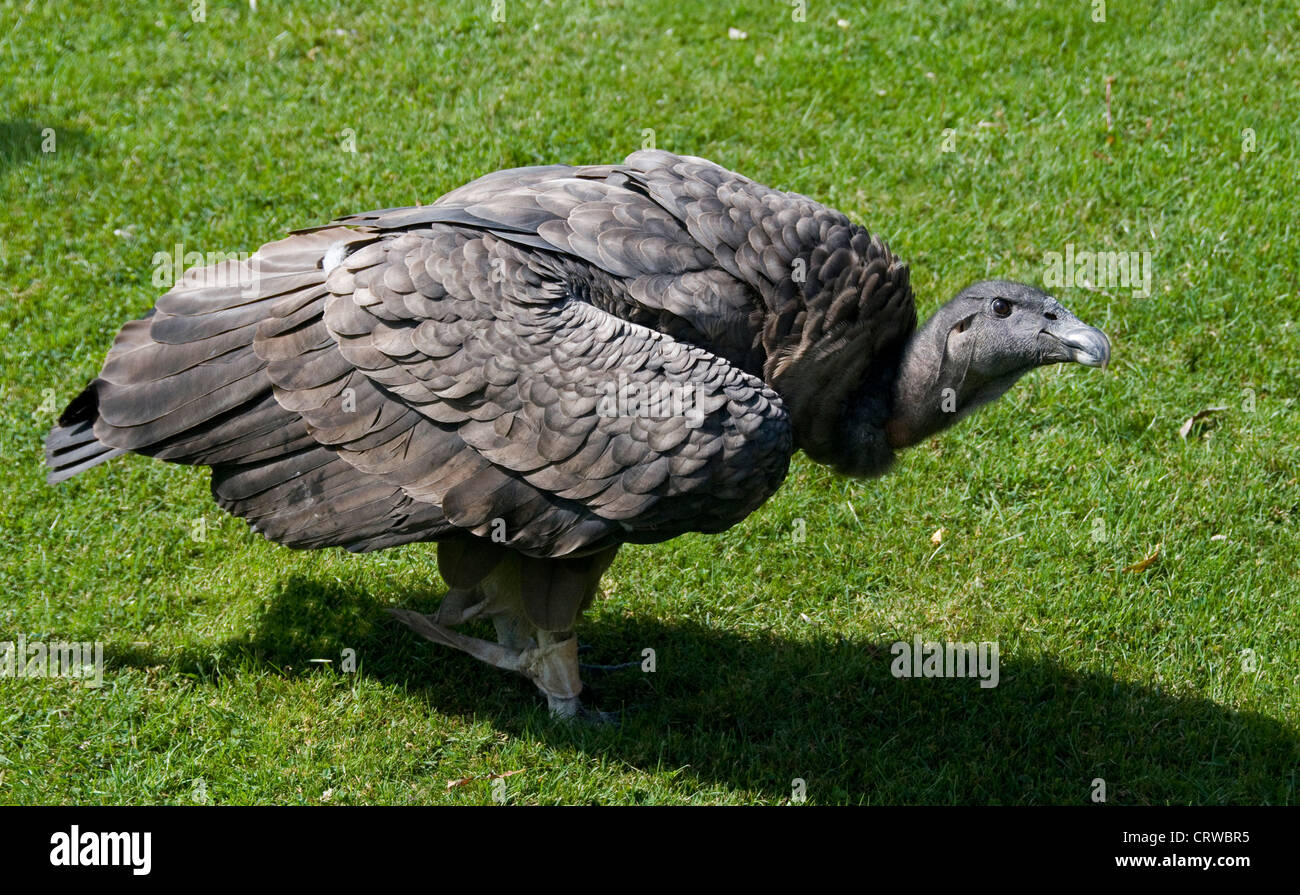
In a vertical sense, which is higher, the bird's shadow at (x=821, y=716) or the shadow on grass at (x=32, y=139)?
the shadow on grass at (x=32, y=139)

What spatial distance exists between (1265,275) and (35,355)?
6.58 m

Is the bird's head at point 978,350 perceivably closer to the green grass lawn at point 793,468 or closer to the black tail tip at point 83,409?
the green grass lawn at point 793,468

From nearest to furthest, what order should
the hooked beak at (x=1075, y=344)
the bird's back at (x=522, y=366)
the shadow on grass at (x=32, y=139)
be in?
the bird's back at (x=522, y=366) < the hooked beak at (x=1075, y=344) < the shadow on grass at (x=32, y=139)

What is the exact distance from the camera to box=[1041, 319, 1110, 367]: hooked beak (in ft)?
15.1

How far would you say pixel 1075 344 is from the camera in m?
4.65

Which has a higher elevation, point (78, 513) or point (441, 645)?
point (78, 513)

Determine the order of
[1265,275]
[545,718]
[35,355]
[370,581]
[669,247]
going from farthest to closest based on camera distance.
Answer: [1265,275]
[35,355]
[370,581]
[545,718]
[669,247]

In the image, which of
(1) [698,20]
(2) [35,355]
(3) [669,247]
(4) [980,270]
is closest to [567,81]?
(1) [698,20]

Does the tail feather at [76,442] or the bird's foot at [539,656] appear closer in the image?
the tail feather at [76,442]

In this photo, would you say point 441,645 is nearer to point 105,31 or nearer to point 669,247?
point 669,247

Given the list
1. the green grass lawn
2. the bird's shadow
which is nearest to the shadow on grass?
the green grass lawn

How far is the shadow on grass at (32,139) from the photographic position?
798cm

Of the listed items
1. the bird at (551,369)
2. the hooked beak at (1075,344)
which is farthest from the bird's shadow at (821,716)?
the hooked beak at (1075,344)

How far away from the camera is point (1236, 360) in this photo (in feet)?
22.7
